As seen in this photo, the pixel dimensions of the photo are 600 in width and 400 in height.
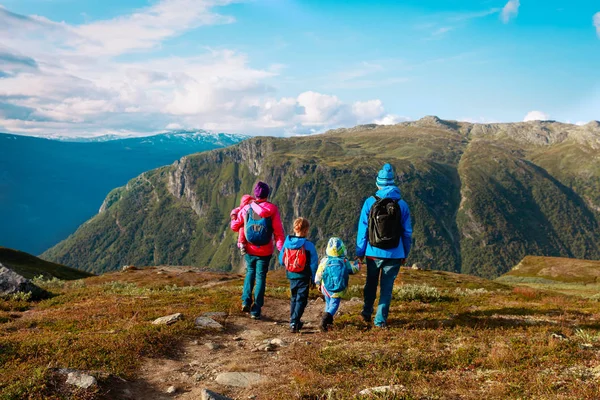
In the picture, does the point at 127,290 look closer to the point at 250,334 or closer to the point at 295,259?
the point at 250,334

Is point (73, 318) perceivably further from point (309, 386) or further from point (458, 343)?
point (458, 343)

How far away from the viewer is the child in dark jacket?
41.9 feet

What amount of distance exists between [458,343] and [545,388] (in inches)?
135

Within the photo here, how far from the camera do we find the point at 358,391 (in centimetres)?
698

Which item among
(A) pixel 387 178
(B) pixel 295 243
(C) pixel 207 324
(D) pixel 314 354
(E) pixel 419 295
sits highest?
(A) pixel 387 178

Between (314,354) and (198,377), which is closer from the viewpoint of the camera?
(198,377)

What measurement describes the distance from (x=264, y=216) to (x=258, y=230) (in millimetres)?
572

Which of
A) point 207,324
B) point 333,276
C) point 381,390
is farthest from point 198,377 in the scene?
point 333,276

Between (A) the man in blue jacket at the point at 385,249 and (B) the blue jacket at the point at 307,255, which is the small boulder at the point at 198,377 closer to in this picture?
(B) the blue jacket at the point at 307,255

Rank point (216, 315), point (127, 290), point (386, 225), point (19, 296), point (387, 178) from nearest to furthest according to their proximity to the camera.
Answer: point (386, 225) < point (387, 178) < point (216, 315) < point (19, 296) < point (127, 290)

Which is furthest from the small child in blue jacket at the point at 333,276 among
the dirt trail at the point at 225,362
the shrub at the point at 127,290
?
the shrub at the point at 127,290

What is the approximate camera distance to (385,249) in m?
12.1

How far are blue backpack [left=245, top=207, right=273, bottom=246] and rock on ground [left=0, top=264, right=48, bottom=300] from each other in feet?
45.1

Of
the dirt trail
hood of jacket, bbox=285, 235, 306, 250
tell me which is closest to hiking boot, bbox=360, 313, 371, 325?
the dirt trail
